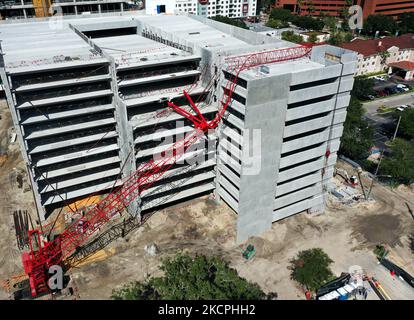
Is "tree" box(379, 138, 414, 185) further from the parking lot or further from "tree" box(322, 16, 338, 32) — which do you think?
"tree" box(322, 16, 338, 32)

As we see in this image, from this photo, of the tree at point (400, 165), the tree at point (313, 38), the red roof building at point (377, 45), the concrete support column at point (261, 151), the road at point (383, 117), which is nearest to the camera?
the concrete support column at point (261, 151)

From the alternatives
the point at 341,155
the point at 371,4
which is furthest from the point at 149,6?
the point at 371,4

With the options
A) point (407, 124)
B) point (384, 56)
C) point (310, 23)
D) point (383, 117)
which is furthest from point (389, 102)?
point (310, 23)

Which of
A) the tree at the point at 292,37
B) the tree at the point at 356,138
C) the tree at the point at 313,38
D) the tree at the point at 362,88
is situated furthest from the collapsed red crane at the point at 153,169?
the tree at the point at 313,38

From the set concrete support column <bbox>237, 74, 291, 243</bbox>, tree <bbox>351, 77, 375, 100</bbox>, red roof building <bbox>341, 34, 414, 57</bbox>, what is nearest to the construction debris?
concrete support column <bbox>237, 74, 291, 243</bbox>

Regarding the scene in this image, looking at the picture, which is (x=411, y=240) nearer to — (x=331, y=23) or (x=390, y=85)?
(x=390, y=85)

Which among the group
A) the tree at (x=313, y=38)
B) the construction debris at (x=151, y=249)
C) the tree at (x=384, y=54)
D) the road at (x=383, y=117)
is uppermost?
the tree at (x=313, y=38)

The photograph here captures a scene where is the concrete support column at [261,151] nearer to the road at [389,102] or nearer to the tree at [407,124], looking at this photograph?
the tree at [407,124]
